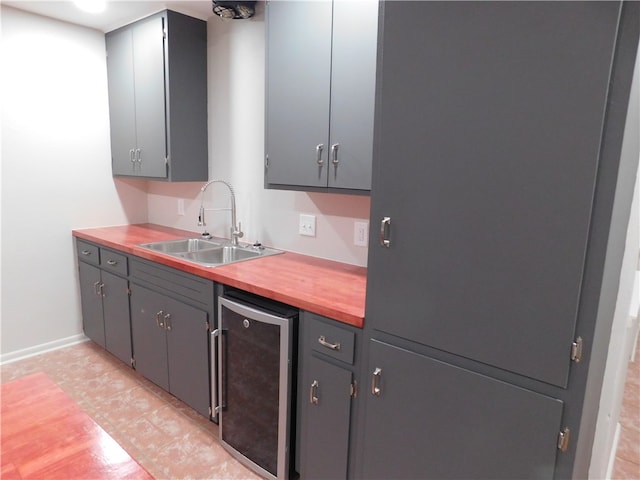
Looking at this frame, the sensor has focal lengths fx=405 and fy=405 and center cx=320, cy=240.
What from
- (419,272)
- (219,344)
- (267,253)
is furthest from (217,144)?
(419,272)

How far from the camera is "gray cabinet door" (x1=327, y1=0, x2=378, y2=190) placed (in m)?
1.69

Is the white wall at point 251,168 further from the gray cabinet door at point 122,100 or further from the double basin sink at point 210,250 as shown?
the gray cabinet door at point 122,100

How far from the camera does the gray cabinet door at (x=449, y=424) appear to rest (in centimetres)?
113

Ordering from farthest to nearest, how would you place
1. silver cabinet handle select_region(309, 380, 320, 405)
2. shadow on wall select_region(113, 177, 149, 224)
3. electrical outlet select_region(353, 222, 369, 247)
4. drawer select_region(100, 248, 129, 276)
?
shadow on wall select_region(113, 177, 149, 224) < drawer select_region(100, 248, 129, 276) < electrical outlet select_region(353, 222, 369, 247) < silver cabinet handle select_region(309, 380, 320, 405)

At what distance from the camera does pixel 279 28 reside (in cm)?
200

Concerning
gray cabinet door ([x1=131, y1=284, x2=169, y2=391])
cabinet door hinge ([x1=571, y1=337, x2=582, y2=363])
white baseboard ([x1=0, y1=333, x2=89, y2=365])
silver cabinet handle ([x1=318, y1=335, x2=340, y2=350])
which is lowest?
white baseboard ([x1=0, y1=333, x2=89, y2=365])

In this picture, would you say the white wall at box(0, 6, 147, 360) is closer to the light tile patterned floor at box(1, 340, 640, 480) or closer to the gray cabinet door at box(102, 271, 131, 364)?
the light tile patterned floor at box(1, 340, 640, 480)

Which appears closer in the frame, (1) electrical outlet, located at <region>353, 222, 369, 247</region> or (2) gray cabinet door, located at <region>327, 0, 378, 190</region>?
(2) gray cabinet door, located at <region>327, 0, 378, 190</region>

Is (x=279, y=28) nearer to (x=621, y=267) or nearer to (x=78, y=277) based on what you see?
(x=621, y=267)

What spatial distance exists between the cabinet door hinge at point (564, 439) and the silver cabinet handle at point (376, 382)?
551 mm

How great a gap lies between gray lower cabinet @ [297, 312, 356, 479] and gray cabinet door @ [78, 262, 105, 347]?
6.58 feet

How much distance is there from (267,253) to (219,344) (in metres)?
0.68

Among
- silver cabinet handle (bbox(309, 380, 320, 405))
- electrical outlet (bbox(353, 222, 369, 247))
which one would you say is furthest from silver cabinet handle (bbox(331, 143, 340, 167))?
silver cabinet handle (bbox(309, 380, 320, 405))

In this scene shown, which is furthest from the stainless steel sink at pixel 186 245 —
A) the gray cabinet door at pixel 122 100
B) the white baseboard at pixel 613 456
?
the white baseboard at pixel 613 456
